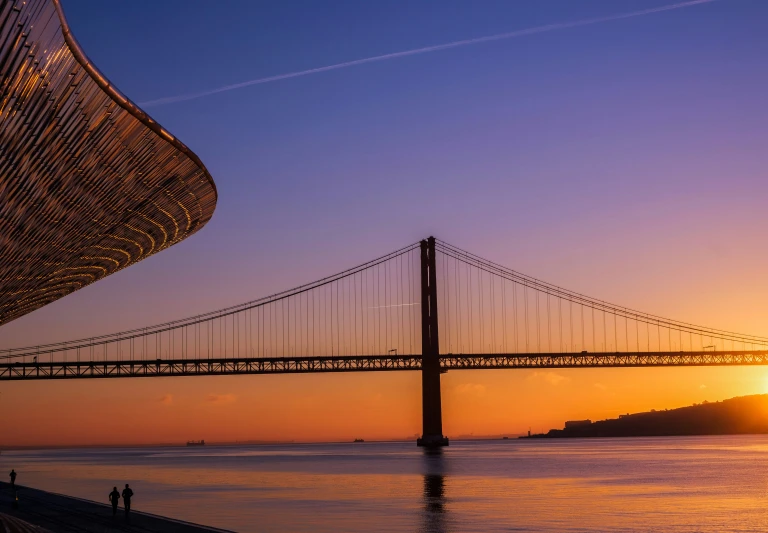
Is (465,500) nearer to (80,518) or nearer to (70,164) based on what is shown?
(80,518)

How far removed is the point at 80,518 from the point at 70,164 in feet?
76.4

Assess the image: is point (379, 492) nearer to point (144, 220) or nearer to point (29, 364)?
point (144, 220)

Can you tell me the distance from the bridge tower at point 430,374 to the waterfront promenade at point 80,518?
65.3 m

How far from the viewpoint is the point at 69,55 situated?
43.6ft

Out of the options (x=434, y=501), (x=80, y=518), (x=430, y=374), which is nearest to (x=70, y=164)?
(x=80, y=518)

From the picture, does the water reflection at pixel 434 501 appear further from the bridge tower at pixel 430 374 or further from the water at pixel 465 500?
the bridge tower at pixel 430 374

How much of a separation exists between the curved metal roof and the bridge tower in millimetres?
83851

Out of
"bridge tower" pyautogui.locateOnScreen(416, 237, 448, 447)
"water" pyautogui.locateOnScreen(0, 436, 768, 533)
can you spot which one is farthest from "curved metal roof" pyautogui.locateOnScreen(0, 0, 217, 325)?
"bridge tower" pyautogui.locateOnScreen(416, 237, 448, 447)

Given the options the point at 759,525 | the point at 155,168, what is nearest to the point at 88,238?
the point at 155,168

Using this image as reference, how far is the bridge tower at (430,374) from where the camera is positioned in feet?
361

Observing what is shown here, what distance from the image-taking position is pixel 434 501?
178ft

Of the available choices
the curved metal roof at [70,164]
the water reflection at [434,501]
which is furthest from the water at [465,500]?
the curved metal roof at [70,164]

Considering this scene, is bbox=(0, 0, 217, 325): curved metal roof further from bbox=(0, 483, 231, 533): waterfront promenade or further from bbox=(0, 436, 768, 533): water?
bbox=(0, 436, 768, 533): water

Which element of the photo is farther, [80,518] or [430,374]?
[430,374]
